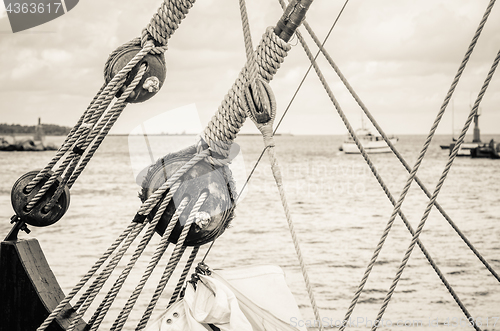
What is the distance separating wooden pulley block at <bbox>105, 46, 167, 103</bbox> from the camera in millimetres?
1652

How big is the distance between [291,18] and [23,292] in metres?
1.31

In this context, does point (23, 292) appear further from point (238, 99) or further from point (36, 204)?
point (238, 99)

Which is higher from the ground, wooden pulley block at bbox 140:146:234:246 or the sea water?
the sea water

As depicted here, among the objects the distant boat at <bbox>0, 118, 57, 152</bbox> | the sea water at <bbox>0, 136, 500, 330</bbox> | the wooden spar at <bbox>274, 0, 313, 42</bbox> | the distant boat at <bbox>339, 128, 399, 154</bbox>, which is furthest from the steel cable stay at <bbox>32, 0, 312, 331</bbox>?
the distant boat at <bbox>0, 118, 57, 152</bbox>

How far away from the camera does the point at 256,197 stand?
16406mm

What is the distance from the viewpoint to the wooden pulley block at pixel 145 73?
5.42 feet

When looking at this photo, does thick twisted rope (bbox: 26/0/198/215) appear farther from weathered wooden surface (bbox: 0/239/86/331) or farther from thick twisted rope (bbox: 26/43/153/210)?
weathered wooden surface (bbox: 0/239/86/331)

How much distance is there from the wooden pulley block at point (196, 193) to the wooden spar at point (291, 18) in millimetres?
474

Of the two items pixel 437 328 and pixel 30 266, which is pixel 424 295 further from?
pixel 30 266

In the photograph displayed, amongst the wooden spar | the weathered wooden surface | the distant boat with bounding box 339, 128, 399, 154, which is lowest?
the weathered wooden surface

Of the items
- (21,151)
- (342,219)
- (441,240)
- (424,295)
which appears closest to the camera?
(424,295)

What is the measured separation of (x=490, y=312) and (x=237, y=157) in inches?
182

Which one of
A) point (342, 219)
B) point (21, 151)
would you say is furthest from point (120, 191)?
point (21, 151)

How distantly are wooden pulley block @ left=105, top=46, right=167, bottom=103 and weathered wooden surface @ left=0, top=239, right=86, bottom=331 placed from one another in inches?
26.4
